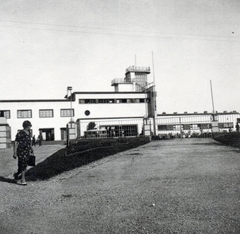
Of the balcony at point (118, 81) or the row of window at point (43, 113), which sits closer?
the row of window at point (43, 113)

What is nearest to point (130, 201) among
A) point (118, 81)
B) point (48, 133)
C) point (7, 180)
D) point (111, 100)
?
point (7, 180)

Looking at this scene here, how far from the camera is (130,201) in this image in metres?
5.04

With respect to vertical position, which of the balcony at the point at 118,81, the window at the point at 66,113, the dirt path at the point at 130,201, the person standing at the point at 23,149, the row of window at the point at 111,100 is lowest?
the dirt path at the point at 130,201

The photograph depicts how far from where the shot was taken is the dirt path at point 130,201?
3.90 m

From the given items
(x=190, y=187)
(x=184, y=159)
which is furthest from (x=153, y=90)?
(x=190, y=187)

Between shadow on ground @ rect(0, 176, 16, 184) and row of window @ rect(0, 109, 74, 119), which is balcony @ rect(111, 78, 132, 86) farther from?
shadow on ground @ rect(0, 176, 16, 184)

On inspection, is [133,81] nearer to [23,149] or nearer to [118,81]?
[118,81]

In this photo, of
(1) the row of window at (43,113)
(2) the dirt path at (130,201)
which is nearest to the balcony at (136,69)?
(1) the row of window at (43,113)

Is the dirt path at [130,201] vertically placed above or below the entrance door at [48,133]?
below

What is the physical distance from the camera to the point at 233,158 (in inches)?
352

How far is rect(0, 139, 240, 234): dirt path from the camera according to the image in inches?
154

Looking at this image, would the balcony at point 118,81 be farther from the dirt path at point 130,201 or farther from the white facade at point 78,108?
the dirt path at point 130,201

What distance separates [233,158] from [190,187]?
3835 mm

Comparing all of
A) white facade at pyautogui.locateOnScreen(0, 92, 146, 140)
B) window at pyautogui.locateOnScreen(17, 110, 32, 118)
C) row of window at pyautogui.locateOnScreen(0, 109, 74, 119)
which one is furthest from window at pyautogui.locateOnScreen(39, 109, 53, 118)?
window at pyautogui.locateOnScreen(17, 110, 32, 118)
